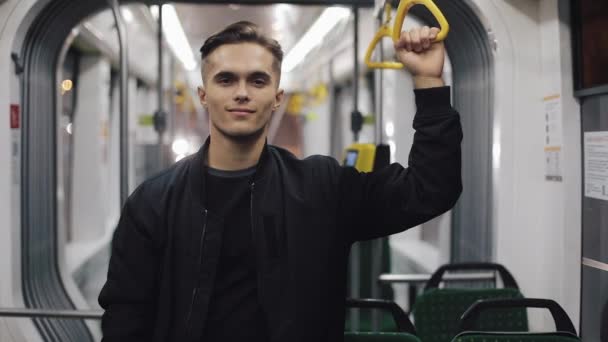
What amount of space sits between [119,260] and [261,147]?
475 mm

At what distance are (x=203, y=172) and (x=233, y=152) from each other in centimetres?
10

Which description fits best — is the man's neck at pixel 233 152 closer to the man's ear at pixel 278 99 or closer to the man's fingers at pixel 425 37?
the man's ear at pixel 278 99

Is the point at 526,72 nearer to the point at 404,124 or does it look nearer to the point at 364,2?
the point at 364,2

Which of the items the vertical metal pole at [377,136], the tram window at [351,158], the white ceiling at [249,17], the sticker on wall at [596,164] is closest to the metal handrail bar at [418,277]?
the vertical metal pole at [377,136]

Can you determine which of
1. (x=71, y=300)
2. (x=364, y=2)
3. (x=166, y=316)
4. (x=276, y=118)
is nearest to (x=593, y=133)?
(x=364, y=2)

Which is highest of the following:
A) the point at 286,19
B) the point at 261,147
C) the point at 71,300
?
the point at 286,19

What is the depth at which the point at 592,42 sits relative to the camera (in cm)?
246

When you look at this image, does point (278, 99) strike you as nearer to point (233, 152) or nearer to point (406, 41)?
point (233, 152)

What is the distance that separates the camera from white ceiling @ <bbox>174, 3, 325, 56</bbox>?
5.86 m

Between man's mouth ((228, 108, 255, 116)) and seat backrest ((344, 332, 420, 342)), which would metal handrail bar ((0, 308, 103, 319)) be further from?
man's mouth ((228, 108, 255, 116))

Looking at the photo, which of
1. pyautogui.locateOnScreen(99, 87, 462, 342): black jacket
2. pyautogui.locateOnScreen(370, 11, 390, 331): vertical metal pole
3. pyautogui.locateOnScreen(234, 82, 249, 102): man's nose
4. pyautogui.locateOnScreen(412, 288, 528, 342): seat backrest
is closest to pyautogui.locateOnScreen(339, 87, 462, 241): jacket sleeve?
pyautogui.locateOnScreen(99, 87, 462, 342): black jacket

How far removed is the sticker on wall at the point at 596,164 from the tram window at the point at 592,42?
0.22 m

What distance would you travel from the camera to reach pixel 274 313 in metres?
1.50

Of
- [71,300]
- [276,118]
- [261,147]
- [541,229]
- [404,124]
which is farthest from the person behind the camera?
[276,118]
